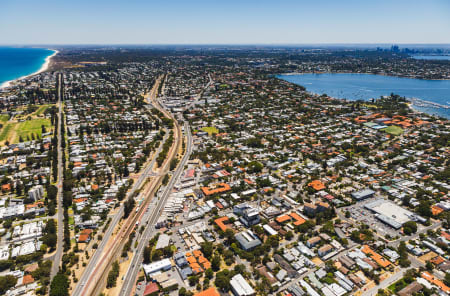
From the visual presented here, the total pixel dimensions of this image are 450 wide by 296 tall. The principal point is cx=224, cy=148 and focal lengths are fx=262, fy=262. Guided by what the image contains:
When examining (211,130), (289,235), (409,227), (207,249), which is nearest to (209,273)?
(207,249)

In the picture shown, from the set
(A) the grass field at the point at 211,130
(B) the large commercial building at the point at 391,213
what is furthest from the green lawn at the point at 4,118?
(B) the large commercial building at the point at 391,213

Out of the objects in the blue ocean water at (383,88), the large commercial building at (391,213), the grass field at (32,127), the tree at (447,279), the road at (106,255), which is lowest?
the road at (106,255)

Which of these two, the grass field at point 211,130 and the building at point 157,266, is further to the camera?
the grass field at point 211,130

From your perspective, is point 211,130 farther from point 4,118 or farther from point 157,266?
point 4,118

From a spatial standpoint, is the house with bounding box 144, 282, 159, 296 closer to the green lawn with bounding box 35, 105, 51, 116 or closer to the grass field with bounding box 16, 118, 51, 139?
the grass field with bounding box 16, 118, 51, 139

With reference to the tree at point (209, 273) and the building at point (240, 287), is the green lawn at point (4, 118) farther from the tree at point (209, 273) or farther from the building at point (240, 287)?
the building at point (240, 287)

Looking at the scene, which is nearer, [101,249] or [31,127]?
[101,249]
